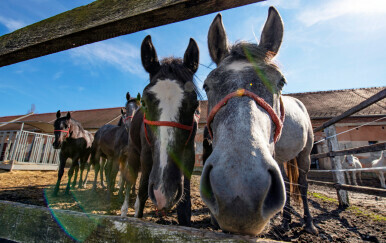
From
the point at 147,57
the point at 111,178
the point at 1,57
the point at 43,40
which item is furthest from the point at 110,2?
the point at 111,178

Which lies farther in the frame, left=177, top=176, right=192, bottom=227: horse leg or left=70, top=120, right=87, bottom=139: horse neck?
left=70, top=120, right=87, bottom=139: horse neck

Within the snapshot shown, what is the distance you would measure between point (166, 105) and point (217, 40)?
96cm

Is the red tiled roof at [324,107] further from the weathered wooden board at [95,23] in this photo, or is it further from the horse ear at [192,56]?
the weathered wooden board at [95,23]

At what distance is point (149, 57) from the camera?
248cm

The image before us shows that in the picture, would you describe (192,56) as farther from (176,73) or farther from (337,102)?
(337,102)

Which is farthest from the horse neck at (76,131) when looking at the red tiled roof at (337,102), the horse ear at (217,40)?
the red tiled roof at (337,102)

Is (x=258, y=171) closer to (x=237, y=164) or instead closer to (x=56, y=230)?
(x=237, y=164)

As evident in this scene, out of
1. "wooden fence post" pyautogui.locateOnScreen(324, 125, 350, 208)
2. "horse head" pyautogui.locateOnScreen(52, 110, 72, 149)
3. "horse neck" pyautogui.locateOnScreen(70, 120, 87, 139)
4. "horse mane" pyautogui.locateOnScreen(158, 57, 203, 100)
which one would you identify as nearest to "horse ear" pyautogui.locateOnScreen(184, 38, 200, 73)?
"horse mane" pyautogui.locateOnScreen(158, 57, 203, 100)

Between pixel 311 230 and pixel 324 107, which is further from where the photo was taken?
pixel 324 107

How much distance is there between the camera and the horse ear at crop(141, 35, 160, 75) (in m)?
2.44

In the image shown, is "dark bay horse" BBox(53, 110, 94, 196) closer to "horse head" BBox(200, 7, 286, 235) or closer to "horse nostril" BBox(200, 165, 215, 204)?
"horse head" BBox(200, 7, 286, 235)

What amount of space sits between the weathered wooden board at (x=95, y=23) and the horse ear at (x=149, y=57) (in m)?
0.78

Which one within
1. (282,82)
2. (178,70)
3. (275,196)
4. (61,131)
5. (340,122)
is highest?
(340,122)

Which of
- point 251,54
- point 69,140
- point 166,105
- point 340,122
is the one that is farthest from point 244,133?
point 340,122
